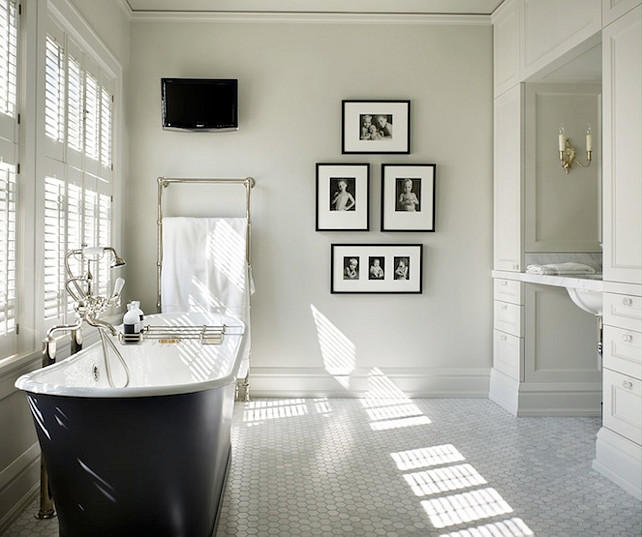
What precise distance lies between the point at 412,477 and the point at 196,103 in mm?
2788

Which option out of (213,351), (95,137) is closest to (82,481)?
(213,351)

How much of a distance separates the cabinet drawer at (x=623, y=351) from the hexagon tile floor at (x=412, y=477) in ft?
1.83

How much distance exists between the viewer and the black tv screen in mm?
3779

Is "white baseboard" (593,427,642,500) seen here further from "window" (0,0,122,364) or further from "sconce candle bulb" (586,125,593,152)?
"window" (0,0,122,364)

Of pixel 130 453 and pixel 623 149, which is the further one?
pixel 623 149

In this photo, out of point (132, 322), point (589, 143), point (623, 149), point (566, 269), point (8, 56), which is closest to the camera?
point (8, 56)

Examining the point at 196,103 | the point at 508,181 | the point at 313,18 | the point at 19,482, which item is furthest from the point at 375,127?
the point at 19,482

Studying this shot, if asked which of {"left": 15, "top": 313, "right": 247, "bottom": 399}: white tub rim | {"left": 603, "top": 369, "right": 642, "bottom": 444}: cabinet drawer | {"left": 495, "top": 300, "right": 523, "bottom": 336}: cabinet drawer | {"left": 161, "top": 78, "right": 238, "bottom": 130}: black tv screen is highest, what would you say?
{"left": 161, "top": 78, "right": 238, "bottom": 130}: black tv screen

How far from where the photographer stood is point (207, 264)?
380 centimetres

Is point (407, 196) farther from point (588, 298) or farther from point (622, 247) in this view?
point (622, 247)

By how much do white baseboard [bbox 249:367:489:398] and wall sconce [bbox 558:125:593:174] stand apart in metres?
1.59

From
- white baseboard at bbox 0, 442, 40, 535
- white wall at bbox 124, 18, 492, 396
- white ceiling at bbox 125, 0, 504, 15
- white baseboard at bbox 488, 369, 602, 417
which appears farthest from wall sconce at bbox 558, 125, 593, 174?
white baseboard at bbox 0, 442, 40, 535

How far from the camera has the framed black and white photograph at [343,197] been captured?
393 centimetres

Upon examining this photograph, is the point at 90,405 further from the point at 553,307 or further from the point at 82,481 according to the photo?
the point at 553,307
